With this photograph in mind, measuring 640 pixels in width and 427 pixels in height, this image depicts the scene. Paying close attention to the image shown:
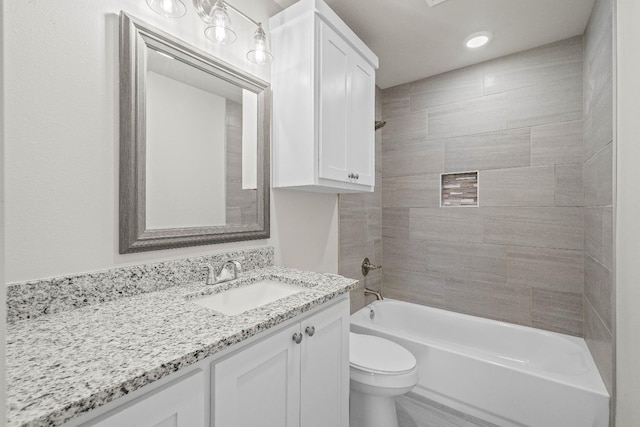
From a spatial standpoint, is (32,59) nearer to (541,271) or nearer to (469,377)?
(469,377)

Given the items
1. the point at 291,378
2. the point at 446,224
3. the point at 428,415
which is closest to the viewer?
the point at 291,378

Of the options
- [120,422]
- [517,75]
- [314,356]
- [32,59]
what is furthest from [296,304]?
[517,75]

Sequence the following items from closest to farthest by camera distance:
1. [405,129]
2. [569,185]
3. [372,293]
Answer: [569,185], [372,293], [405,129]

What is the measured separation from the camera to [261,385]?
2.84ft

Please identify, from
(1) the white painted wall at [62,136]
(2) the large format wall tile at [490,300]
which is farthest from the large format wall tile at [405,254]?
(1) the white painted wall at [62,136]

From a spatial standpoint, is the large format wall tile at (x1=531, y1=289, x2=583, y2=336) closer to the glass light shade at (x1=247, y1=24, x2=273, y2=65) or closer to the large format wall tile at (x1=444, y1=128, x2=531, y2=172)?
the large format wall tile at (x1=444, y1=128, x2=531, y2=172)

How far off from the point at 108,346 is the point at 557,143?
2.71 metres

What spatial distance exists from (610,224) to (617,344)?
0.54 metres

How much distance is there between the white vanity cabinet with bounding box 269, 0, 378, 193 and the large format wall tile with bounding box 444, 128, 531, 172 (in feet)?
3.74

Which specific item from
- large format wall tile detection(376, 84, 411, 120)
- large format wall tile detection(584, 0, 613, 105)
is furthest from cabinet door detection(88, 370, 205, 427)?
large format wall tile detection(376, 84, 411, 120)

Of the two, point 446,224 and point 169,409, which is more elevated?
point 446,224

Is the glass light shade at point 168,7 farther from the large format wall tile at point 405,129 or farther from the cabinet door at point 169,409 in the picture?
the large format wall tile at point 405,129

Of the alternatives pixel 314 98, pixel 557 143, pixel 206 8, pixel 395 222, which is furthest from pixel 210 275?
pixel 557 143

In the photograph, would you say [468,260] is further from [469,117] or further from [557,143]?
[469,117]
